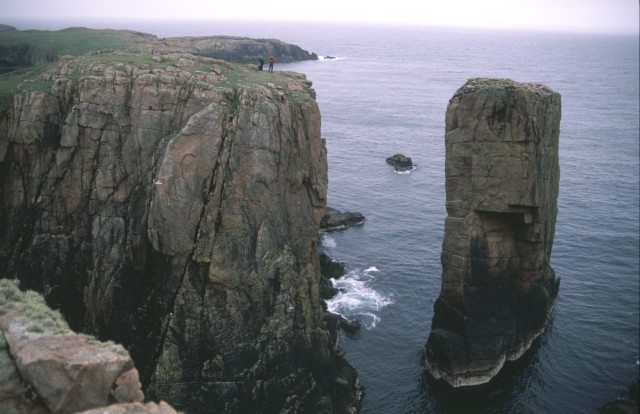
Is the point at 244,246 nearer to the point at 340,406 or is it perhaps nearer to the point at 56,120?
the point at 340,406

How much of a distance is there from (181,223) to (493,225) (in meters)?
25.3

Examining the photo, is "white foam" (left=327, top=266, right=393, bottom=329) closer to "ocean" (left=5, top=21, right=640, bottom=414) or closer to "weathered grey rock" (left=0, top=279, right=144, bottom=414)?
"ocean" (left=5, top=21, right=640, bottom=414)

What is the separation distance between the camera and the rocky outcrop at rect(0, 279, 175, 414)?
15.1 m

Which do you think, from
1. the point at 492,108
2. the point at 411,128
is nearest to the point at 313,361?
the point at 492,108

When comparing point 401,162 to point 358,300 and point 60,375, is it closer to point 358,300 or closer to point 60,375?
point 358,300

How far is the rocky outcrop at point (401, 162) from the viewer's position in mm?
102938

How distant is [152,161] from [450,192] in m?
23.8

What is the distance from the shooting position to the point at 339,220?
78.9m

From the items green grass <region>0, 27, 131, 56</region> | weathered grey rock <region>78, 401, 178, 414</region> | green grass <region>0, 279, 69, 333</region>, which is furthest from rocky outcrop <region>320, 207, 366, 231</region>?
weathered grey rock <region>78, 401, 178, 414</region>

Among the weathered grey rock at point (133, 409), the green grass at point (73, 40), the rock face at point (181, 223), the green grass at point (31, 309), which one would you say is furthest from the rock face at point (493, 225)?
the green grass at point (73, 40)

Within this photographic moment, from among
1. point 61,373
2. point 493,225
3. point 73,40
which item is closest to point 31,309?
point 61,373

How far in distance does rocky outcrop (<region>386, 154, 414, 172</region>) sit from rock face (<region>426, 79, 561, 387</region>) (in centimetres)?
5237

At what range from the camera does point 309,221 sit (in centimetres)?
4353

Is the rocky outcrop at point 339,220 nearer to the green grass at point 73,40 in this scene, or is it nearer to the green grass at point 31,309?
the green grass at point 73,40
